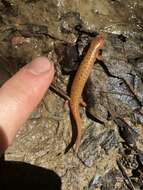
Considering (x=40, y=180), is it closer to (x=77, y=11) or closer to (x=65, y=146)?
(x=65, y=146)

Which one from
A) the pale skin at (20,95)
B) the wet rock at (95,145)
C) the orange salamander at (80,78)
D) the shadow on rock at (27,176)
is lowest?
the shadow on rock at (27,176)

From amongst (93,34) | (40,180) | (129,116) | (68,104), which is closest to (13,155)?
(40,180)

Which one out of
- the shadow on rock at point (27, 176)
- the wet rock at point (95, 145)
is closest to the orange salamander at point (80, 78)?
the wet rock at point (95, 145)

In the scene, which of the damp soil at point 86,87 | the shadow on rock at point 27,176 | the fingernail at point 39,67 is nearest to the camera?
the fingernail at point 39,67

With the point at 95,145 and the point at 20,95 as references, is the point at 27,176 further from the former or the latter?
the point at 20,95

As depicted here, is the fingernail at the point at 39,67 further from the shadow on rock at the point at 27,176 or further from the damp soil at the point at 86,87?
the shadow on rock at the point at 27,176

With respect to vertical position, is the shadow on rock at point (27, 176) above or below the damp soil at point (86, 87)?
below
